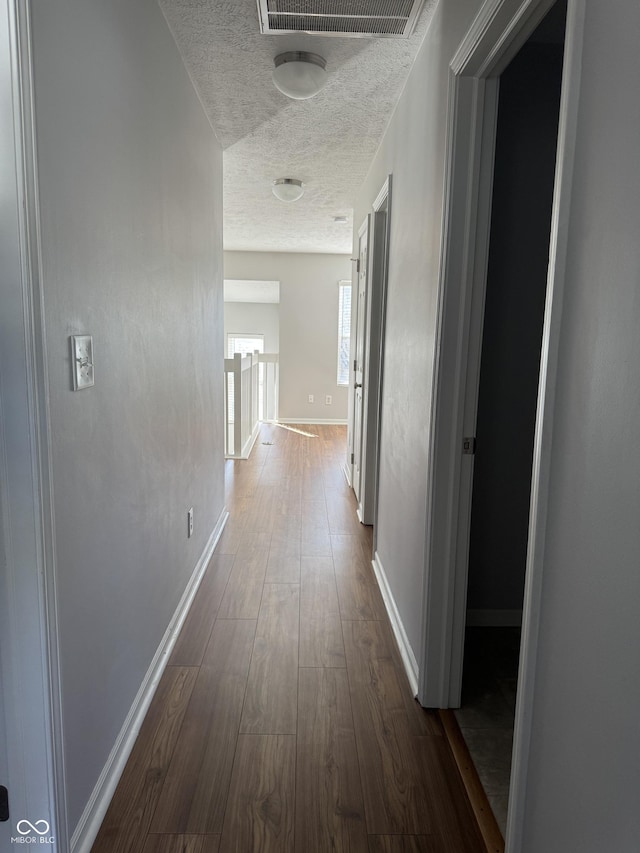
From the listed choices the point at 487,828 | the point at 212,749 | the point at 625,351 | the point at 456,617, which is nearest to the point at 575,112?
the point at 625,351

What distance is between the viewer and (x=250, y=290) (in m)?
9.71

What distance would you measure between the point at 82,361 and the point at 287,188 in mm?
3336

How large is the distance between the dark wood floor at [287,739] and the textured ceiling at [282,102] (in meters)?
2.43

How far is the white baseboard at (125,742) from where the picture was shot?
1455 millimetres

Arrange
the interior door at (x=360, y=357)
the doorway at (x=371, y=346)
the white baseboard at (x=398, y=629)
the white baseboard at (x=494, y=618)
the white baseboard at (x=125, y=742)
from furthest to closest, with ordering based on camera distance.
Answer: the interior door at (x=360, y=357)
the doorway at (x=371, y=346)
the white baseboard at (x=494, y=618)
the white baseboard at (x=398, y=629)
the white baseboard at (x=125, y=742)

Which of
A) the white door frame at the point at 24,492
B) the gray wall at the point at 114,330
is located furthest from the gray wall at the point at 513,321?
the white door frame at the point at 24,492

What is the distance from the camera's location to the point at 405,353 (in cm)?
259

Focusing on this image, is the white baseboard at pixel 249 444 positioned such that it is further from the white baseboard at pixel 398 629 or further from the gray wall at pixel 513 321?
the gray wall at pixel 513 321

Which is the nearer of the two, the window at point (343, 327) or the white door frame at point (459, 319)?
the white door frame at point (459, 319)

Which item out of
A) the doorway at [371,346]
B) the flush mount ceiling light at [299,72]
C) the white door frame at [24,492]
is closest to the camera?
the white door frame at [24,492]

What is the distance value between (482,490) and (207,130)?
2.34 meters

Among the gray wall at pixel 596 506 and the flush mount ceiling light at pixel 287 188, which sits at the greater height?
the flush mount ceiling light at pixel 287 188

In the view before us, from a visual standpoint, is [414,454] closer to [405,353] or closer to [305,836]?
[405,353]

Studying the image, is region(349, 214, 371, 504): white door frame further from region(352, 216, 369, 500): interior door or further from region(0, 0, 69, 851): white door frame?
region(0, 0, 69, 851): white door frame
